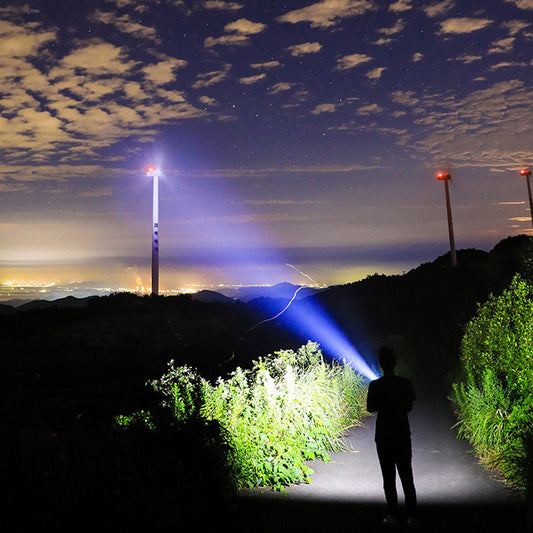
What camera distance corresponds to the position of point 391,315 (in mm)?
31188

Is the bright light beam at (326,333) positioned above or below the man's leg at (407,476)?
above

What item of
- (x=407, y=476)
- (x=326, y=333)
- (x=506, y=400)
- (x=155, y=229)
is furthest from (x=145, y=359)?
(x=407, y=476)

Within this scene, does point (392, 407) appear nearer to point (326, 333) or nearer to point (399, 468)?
point (399, 468)

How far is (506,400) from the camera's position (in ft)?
24.7

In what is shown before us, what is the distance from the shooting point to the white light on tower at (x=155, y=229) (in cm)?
3456

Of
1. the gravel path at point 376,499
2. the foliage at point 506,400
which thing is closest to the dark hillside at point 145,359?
the gravel path at point 376,499

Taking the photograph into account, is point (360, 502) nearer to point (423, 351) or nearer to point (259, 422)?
point (259, 422)

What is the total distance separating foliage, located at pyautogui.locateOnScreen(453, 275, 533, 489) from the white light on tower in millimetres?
26472

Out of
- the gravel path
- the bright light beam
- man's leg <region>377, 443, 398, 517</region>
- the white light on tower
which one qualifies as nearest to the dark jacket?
man's leg <region>377, 443, 398, 517</region>

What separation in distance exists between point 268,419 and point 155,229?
29.2 metres

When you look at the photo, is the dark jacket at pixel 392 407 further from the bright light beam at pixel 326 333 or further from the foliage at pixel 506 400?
the bright light beam at pixel 326 333

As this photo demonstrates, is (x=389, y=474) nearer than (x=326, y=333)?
Yes

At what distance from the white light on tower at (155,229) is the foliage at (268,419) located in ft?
86.5

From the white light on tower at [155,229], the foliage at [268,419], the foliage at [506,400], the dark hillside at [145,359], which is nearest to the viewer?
the dark hillside at [145,359]
